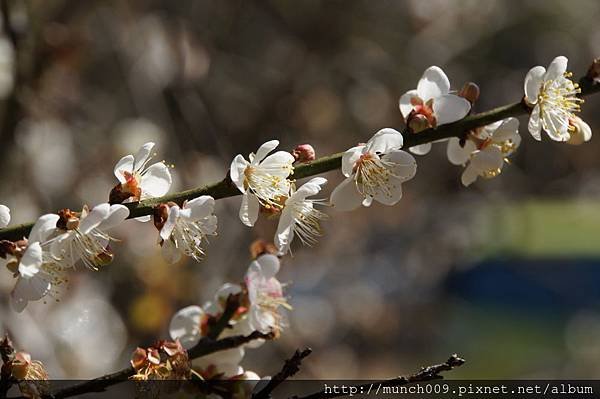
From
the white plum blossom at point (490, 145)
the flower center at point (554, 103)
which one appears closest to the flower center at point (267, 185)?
the white plum blossom at point (490, 145)

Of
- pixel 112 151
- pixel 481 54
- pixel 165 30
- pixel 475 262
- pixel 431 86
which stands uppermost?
pixel 481 54

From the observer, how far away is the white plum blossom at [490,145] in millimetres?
971

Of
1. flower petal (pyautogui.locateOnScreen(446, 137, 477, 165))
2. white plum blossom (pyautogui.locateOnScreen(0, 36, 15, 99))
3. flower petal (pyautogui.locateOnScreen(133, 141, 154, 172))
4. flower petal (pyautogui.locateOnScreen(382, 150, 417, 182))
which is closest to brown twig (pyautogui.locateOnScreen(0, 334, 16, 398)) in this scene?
flower petal (pyautogui.locateOnScreen(133, 141, 154, 172))

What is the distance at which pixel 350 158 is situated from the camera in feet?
3.01

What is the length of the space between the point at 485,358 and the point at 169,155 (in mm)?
2449

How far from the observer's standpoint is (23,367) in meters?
0.84

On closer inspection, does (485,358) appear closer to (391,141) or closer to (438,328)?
(438,328)

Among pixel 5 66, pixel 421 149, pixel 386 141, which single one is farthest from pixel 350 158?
pixel 5 66

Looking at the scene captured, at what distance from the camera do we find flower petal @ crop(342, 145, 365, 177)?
0.91 meters

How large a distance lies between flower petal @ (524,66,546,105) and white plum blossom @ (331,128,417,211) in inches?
5.9

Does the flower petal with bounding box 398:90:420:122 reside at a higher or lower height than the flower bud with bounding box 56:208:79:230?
higher

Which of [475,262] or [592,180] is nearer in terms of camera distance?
[592,180]

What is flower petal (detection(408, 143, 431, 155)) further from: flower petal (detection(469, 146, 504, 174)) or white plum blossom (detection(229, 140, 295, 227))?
white plum blossom (detection(229, 140, 295, 227))

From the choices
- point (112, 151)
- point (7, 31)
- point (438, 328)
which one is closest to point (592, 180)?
point (438, 328)
